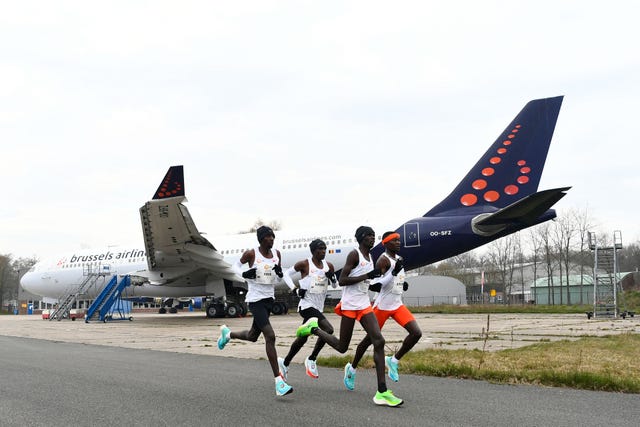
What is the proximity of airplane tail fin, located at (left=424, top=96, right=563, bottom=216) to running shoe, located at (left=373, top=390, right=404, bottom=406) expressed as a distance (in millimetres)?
18418

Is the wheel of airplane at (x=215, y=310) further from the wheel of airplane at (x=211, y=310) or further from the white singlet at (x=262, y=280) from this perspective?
the white singlet at (x=262, y=280)

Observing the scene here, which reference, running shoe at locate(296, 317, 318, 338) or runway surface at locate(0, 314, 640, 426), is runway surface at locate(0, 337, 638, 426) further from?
running shoe at locate(296, 317, 318, 338)

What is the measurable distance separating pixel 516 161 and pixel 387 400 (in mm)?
19054

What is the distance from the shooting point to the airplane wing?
845 inches

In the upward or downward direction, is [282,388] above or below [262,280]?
below

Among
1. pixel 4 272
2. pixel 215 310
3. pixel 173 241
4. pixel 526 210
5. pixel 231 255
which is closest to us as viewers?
pixel 526 210

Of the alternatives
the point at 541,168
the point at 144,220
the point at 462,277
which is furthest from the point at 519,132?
the point at 462,277

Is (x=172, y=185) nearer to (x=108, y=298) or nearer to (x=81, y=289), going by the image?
(x=108, y=298)

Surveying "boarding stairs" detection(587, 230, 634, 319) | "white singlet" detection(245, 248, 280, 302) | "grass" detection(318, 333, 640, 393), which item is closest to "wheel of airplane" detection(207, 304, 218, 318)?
"boarding stairs" detection(587, 230, 634, 319)

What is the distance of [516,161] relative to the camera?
23344 millimetres

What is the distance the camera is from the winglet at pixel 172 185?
20.8 metres

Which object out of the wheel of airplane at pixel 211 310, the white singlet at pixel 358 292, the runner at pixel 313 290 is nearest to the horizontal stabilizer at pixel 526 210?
the wheel of airplane at pixel 211 310

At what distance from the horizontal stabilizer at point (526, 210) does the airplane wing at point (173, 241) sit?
1049cm

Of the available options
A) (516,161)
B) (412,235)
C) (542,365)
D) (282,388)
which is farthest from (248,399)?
(516,161)
